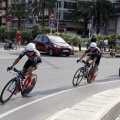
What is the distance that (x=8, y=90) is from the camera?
852cm

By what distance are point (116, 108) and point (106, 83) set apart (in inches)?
187

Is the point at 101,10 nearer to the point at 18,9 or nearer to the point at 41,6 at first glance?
the point at 41,6

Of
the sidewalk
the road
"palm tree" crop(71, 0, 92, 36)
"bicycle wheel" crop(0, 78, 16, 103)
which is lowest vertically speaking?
the road

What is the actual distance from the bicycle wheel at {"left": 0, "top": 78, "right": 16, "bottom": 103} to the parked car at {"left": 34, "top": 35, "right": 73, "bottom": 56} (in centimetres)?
1813

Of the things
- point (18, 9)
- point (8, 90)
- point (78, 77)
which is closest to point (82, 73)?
→ point (78, 77)

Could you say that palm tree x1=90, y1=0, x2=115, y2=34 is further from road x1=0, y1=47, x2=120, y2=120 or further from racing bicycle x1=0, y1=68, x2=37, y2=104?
racing bicycle x1=0, y1=68, x2=37, y2=104

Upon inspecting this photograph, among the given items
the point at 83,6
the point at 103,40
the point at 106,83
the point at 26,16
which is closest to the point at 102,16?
the point at 83,6

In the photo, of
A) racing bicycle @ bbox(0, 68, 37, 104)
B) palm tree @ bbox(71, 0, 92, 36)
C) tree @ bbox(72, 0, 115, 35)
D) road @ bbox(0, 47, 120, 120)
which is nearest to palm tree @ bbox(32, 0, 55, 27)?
palm tree @ bbox(71, 0, 92, 36)

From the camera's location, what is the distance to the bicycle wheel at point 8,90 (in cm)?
837

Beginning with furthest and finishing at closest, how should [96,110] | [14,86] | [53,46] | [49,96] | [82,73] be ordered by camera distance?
[53,46], [82,73], [49,96], [14,86], [96,110]

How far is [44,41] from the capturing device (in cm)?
2814

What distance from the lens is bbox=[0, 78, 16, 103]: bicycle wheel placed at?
27.5 ft

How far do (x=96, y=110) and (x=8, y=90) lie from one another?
2.36m

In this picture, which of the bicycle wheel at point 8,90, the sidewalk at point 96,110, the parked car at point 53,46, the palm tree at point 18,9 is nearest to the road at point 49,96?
the bicycle wheel at point 8,90
